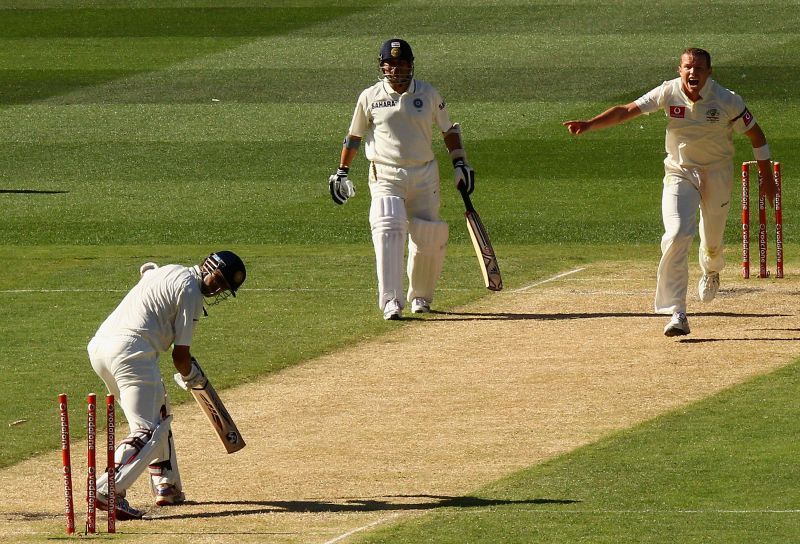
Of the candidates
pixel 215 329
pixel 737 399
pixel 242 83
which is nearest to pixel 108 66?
pixel 242 83

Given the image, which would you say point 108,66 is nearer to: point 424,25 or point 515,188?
point 424,25

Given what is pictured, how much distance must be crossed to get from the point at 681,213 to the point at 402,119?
2.54 metres

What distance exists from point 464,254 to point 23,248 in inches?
186

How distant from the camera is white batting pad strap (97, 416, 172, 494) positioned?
8.82 meters

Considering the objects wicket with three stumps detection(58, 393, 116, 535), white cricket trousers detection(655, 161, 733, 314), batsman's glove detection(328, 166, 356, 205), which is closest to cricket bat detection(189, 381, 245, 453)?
wicket with three stumps detection(58, 393, 116, 535)

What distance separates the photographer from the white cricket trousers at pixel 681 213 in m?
13.0

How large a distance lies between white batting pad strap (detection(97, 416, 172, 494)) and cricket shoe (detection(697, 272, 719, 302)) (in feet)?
21.0

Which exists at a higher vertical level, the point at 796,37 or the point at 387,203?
the point at 796,37

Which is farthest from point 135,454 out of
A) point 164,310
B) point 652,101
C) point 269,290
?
point 269,290

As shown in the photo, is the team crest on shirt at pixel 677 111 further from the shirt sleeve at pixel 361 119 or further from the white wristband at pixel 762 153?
the shirt sleeve at pixel 361 119

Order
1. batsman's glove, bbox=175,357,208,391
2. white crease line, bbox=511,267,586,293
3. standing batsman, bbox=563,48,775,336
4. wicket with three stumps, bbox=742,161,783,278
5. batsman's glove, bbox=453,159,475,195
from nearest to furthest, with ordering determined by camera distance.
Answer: batsman's glove, bbox=175,357,208,391
standing batsman, bbox=563,48,775,336
batsman's glove, bbox=453,159,475,195
wicket with three stumps, bbox=742,161,783,278
white crease line, bbox=511,267,586,293

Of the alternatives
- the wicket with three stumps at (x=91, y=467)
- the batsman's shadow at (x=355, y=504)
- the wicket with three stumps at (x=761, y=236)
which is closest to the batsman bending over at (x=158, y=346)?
the batsman's shadow at (x=355, y=504)

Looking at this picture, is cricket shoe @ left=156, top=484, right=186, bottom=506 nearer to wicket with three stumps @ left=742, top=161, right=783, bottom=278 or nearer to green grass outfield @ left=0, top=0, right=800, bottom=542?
green grass outfield @ left=0, top=0, right=800, bottom=542

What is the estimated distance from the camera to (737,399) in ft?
37.2
